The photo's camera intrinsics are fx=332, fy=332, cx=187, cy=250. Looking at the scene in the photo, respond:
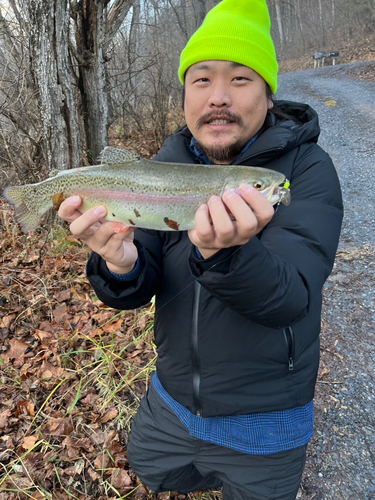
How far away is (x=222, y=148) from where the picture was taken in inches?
90.6

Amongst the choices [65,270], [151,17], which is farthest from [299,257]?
[151,17]

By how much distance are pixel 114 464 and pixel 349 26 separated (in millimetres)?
39163

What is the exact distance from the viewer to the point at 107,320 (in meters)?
4.68

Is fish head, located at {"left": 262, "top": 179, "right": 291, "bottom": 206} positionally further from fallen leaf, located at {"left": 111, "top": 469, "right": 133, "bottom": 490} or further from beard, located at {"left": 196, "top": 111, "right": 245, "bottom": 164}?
fallen leaf, located at {"left": 111, "top": 469, "right": 133, "bottom": 490}

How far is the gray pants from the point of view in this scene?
87.1 inches

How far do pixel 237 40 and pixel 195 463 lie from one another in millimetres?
2957

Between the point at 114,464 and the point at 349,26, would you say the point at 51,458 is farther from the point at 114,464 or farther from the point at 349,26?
the point at 349,26

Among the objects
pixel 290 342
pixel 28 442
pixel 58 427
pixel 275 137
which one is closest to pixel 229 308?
pixel 290 342

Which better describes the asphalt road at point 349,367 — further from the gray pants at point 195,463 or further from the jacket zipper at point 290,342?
the jacket zipper at point 290,342

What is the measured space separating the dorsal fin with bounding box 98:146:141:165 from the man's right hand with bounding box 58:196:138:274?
310 millimetres

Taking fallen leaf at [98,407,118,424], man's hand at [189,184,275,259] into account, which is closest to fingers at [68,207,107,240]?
man's hand at [189,184,275,259]

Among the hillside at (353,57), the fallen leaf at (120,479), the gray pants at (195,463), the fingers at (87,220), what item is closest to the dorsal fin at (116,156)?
the fingers at (87,220)

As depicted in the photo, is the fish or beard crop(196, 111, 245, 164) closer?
the fish

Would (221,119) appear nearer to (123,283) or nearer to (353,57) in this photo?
(123,283)
